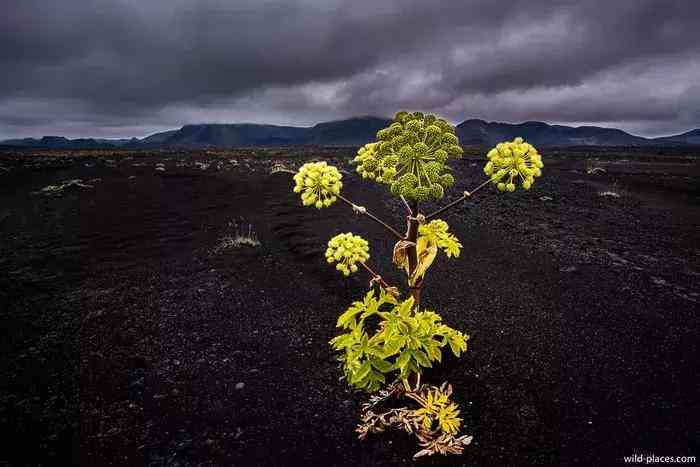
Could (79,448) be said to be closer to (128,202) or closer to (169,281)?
(169,281)

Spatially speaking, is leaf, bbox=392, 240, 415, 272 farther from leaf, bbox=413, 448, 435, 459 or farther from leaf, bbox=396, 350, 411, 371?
leaf, bbox=413, 448, 435, 459

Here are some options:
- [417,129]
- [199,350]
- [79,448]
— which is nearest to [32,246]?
[199,350]

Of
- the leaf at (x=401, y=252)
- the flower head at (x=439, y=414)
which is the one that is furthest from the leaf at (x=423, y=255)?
the flower head at (x=439, y=414)

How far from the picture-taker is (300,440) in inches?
156

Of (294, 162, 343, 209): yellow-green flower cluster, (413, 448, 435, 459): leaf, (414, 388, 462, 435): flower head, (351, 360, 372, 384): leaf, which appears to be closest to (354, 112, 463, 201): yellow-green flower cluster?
(294, 162, 343, 209): yellow-green flower cluster

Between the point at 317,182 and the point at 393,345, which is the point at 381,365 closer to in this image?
the point at 393,345

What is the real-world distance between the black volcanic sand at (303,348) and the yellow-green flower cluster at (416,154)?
2.79 metres

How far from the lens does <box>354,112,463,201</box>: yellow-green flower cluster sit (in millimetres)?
3094

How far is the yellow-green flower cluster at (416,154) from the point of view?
122 inches

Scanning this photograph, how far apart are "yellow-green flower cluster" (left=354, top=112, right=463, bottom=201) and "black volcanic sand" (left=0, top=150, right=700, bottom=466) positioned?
2.79 m

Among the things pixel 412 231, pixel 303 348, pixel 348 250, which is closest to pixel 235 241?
pixel 303 348

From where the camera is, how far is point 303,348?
18.5 ft

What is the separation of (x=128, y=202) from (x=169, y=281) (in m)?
13.8

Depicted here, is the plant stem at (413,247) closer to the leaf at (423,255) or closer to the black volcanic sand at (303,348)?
the leaf at (423,255)
